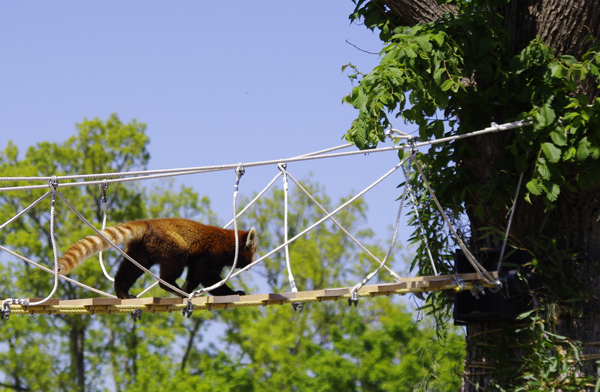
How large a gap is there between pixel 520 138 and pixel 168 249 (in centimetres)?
247

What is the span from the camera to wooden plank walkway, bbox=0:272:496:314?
4.18 m

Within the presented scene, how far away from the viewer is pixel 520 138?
409 cm

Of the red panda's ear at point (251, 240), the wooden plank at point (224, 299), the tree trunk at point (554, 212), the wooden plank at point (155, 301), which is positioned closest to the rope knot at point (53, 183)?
the wooden plank at point (155, 301)

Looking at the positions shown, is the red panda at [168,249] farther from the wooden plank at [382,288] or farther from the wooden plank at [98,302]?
the wooden plank at [382,288]

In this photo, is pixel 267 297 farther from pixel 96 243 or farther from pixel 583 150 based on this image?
pixel 583 150

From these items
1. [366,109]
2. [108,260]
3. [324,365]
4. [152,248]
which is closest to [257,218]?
[108,260]

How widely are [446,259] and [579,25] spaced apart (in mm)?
1747

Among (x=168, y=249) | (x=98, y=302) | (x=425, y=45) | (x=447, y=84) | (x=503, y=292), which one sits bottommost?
(x=503, y=292)

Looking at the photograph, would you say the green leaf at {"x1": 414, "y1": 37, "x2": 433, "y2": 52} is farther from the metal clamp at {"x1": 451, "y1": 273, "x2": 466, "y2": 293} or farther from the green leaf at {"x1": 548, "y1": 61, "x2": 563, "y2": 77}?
the metal clamp at {"x1": 451, "y1": 273, "x2": 466, "y2": 293}

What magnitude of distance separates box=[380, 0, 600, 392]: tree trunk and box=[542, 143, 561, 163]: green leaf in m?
0.44

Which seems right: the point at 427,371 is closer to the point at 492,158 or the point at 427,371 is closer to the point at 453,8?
the point at 492,158

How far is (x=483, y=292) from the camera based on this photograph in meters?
4.35

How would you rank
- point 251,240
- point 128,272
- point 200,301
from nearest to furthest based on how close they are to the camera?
point 200,301
point 128,272
point 251,240

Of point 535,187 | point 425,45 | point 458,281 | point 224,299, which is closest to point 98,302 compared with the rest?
point 224,299
